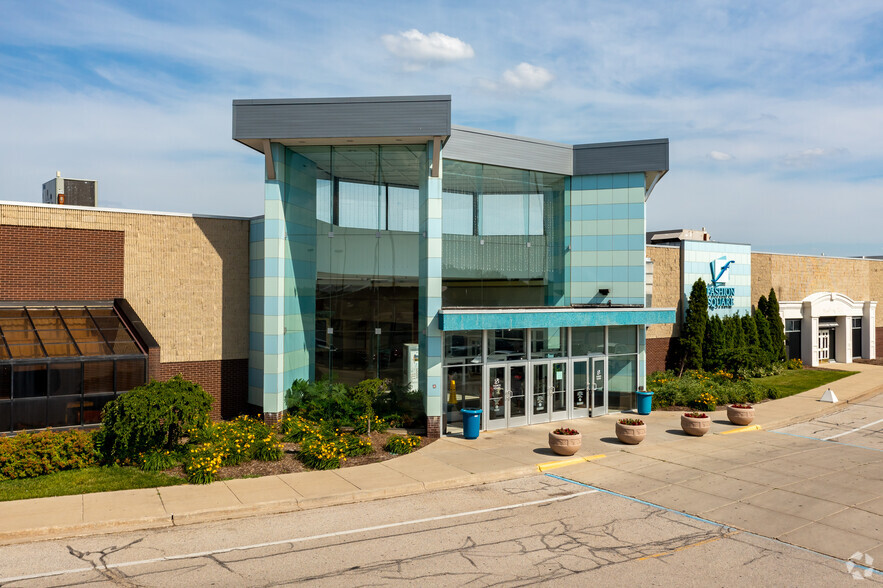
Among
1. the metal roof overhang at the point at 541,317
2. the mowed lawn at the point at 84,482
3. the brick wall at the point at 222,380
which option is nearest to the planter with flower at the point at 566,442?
the metal roof overhang at the point at 541,317

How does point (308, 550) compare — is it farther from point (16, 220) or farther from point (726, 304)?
point (726, 304)

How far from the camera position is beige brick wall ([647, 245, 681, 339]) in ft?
105

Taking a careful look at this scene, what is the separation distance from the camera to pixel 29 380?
57.6 feet

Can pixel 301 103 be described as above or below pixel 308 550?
above

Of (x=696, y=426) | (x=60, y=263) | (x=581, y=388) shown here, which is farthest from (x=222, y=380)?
(x=696, y=426)

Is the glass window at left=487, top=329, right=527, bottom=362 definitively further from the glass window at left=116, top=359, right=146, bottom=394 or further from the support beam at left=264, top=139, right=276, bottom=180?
the glass window at left=116, top=359, right=146, bottom=394

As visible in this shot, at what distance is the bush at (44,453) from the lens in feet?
49.3

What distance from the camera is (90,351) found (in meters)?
18.3

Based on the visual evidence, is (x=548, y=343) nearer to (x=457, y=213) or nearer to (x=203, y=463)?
(x=457, y=213)

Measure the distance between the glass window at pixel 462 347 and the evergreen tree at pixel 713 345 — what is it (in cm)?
1618

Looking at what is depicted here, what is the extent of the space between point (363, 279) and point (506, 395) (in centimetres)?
629

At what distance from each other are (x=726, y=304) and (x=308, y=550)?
97.4ft

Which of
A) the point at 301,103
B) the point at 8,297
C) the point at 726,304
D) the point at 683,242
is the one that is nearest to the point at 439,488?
the point at 301,103

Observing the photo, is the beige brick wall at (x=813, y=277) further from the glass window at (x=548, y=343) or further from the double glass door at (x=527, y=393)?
the double glass door at (x=527, y=393)
